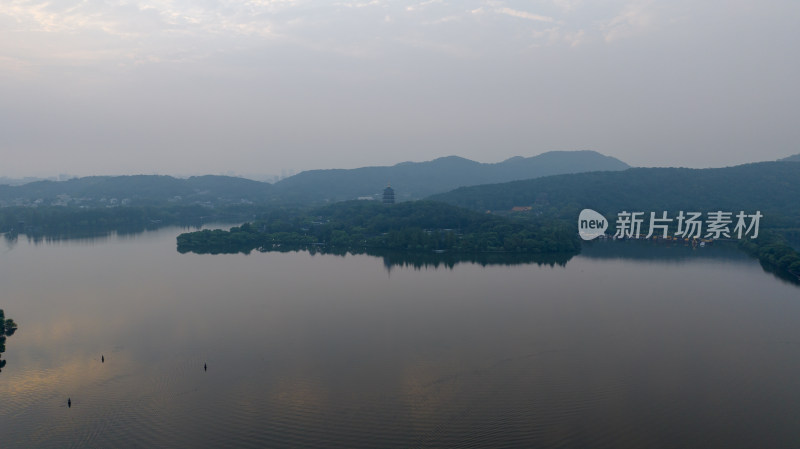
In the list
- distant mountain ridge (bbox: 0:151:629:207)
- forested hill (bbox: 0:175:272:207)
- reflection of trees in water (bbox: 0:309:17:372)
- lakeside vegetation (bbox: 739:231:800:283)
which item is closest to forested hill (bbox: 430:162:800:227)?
lakeside vegetation (bbox: 739:231:800:283)

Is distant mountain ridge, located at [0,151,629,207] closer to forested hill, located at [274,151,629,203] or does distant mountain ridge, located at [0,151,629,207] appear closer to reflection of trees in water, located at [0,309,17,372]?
forested hill, located at [274,151,629,203]

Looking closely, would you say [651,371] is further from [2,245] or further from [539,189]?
[539,189]

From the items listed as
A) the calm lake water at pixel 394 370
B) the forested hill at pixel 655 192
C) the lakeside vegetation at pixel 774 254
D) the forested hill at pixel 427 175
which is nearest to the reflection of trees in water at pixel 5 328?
the calm lake water at pixel 394 370

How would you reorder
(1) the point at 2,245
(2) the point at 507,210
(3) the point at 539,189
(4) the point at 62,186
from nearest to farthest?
(1) the point at 2,245
(2) the point at 507,210
(3) the point at 539,189
(4) the point at 62,186

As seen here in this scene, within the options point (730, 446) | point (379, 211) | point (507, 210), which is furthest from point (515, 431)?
point (507, 210)

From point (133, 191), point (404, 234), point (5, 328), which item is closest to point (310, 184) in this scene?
point (133, 191)

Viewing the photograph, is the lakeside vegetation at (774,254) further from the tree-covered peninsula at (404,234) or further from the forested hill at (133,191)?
the forested hill at (133,191)

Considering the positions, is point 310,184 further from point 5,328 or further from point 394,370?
point 394,370

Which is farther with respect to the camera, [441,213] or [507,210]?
[507,210]
